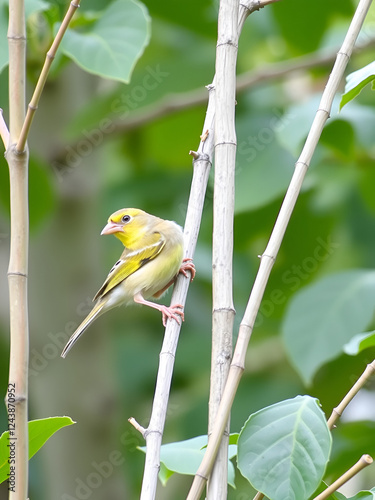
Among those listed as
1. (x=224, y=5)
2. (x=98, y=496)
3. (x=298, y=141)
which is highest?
(x=298, y=141)

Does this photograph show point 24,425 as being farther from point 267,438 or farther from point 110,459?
point 110,459

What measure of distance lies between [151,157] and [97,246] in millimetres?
1036

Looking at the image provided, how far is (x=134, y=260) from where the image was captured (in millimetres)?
2201

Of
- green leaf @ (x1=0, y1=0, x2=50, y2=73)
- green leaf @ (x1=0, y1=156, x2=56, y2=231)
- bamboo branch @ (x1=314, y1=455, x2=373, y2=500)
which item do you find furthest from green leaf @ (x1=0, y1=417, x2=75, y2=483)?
green leaf @ (x1=0, y1=156, x2=56, y2=231)

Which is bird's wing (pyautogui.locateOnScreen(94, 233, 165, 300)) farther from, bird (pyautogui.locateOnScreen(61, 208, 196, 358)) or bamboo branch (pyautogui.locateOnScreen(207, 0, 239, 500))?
bamboo branch (pyautogui.locateOnScreen(207, 0, 239, 500))

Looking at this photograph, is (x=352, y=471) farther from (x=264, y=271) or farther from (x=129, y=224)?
(x=129, y=224)

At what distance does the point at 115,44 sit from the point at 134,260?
63 centimetres

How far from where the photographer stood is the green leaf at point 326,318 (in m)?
2.43

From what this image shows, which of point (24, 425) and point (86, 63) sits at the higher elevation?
point (86, 63)

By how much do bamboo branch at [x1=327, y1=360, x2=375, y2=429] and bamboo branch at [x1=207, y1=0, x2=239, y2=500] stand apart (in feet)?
0.60

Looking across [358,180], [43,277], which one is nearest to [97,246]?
[43,277]

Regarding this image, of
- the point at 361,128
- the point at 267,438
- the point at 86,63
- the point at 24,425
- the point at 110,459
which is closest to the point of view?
the point at 24,425

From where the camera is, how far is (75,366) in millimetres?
3242

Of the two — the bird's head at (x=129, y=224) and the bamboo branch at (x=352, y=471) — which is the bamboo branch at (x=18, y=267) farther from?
the bird's head at (x=129, y=224)
